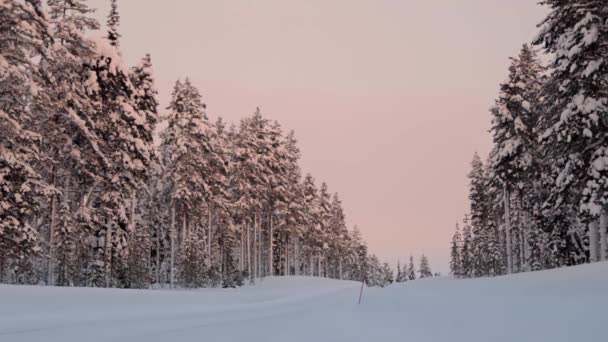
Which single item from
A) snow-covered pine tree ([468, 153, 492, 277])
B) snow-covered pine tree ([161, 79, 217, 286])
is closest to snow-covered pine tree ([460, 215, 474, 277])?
snow-covered pine tree ([468, 153, 492, 277])

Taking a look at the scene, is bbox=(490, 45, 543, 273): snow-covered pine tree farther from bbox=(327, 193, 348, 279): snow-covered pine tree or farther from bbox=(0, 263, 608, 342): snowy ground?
bbox=(327, 193, 348, 279): snow-covered pine tree

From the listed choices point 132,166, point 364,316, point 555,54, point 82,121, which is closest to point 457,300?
point 364,316

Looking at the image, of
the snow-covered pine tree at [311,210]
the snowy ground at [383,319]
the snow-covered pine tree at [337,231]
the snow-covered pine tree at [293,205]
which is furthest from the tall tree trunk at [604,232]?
the snow-covered pine tree at [337,231]

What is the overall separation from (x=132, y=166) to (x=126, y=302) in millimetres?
10735

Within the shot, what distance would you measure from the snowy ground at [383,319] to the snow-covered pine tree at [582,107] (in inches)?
292

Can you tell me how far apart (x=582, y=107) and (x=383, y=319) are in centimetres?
1234

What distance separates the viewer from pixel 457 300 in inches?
509

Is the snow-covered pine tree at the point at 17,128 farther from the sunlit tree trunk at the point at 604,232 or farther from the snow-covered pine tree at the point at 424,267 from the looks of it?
the snow-covered pine tree at the point at 424,267

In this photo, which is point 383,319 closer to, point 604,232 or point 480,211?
point 604,232

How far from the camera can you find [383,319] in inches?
519

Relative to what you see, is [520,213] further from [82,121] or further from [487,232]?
[82,121]

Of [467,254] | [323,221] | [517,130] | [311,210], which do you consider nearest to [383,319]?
[517,130]

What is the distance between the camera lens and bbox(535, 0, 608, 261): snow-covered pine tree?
19.7m

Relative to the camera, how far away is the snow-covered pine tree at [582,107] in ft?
64.6
